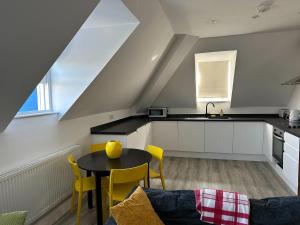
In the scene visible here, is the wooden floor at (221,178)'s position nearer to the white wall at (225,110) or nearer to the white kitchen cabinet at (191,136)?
the white kitchen cabinet at (191,136)

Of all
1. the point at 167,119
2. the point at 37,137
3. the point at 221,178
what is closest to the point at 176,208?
the point at 37,137

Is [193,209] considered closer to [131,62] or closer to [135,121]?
[131,62]

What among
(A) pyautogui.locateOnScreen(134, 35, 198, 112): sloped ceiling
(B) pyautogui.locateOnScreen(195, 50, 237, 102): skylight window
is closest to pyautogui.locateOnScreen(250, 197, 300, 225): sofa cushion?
(A) pyautogui.locateOnScreen(134, 35, 198, 112): sloped ceiling

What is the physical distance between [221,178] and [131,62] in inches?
95.4

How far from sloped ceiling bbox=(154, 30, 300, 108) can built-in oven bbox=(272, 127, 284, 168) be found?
116 centimetres

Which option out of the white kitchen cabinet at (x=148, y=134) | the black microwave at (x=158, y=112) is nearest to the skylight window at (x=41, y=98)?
the white kitchen cabinet at (x=148, y=134)

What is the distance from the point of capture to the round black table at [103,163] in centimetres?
221

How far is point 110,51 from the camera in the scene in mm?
2605

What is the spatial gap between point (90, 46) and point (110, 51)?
28 cm

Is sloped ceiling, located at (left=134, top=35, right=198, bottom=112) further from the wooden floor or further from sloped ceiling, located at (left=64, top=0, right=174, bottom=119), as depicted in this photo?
the wooden floor

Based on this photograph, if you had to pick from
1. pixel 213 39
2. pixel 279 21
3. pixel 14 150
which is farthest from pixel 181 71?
pixel 14 150

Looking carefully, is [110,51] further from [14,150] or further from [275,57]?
[275,57]

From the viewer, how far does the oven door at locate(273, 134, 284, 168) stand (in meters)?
3.48

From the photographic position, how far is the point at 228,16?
2891mm
